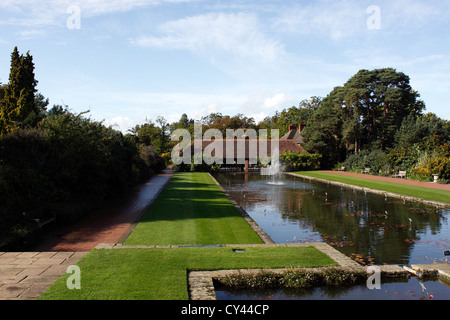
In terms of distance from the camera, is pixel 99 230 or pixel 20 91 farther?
pixel 20 91

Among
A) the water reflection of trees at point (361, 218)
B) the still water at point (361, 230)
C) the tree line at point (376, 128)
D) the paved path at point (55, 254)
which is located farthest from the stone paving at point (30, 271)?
the tree line at point (376, 128)

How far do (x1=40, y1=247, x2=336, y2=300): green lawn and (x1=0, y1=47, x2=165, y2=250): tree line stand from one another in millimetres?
3220

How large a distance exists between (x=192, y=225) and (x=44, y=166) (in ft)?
18.2

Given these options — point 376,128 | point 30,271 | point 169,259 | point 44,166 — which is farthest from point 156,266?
point 376,128

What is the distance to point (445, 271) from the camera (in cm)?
676

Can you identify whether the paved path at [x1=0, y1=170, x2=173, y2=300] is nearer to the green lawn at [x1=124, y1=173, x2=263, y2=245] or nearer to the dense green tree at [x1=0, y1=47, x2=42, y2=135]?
the green lawn at [x1=124, y1=173, x2=263, y2=245]

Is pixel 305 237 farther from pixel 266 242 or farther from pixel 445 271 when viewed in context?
pixel 445 271

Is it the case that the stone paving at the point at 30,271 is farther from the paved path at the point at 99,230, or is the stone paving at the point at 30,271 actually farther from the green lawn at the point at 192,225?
the green lawn at the point at 192,225

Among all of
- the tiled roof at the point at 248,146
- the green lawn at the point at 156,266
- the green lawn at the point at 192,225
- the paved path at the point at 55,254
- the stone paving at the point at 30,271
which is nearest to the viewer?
the green lawn at the point at 156,266

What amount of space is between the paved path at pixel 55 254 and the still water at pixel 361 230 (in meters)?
3.02

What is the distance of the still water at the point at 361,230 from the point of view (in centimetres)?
601

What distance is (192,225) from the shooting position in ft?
34.2

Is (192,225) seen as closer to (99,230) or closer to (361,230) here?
(99,230)
